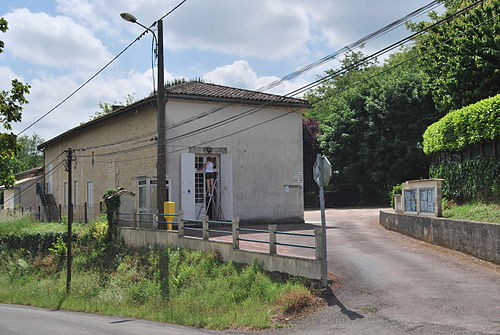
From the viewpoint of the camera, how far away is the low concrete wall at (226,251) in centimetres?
1200

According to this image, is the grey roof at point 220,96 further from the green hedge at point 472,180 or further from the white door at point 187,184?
the green hedge at point 472,180

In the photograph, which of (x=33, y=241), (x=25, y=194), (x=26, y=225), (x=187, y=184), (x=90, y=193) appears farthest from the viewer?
(x=25, y=194)

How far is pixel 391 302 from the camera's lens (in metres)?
10.2

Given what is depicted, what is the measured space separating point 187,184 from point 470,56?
39.3 feet

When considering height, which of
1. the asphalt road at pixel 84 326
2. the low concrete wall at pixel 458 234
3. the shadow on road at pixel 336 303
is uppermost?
the low concrete wall at pixel 458 234

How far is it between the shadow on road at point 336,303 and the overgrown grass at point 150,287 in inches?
14.8

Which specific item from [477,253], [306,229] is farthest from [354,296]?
[306,229]

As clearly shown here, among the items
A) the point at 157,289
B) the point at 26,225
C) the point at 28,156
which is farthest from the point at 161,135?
the point at 28,156

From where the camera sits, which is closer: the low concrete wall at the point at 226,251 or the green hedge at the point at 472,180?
the low concrete wall at the point at 226,251

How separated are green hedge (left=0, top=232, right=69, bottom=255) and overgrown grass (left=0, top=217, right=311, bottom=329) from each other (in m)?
0.50

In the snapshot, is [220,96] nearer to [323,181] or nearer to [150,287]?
[150,287]

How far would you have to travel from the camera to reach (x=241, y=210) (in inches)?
917

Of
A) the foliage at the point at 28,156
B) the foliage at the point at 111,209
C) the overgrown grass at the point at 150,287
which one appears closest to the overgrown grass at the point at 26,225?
the overgrown grass at the point at 150,287

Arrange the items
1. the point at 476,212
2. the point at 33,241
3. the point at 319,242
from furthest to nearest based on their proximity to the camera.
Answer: the point at 33,241, the point at 476,212, the point at 319,242
